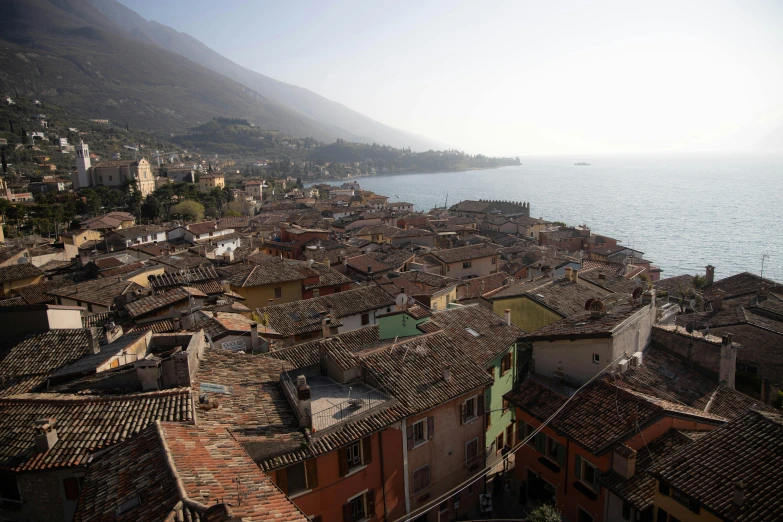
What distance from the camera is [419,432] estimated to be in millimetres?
11836

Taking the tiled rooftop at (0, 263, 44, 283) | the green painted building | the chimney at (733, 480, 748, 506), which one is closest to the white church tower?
the tiled rooftop at (0, 263, 44, 283)

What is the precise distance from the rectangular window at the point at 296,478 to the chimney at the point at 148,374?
3.24 metres

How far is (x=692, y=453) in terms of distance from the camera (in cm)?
925

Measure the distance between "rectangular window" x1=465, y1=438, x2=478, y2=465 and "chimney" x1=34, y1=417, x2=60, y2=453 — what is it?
29.7 ft

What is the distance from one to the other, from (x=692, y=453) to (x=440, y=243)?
42118 millimetres

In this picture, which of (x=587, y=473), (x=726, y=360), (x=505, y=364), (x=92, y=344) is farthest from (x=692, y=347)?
(x=92, y=344)

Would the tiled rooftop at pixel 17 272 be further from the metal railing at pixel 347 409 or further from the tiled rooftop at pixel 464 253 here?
the metal railing at pixel 347 409

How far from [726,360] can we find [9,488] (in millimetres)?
17146

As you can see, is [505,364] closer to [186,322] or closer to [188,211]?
[186,322]

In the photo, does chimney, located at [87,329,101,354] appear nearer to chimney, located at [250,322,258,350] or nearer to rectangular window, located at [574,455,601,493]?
chimney, located at [250,322,258,350]

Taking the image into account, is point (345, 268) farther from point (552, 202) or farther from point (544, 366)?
point (552, 202)

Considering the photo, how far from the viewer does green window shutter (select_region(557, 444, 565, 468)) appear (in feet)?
39.7

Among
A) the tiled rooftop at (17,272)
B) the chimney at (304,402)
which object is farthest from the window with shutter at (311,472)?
the tiled rooftop at (17,272)

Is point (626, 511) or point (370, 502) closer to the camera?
point (626, 511)
